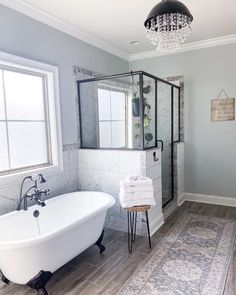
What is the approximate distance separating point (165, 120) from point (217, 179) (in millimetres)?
1331

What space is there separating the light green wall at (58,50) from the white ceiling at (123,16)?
0.20 m

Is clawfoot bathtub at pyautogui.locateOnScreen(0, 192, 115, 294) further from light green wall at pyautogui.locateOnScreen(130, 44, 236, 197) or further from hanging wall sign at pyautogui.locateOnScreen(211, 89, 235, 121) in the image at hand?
hanging wall sign at pyautogui.locateOnScreen(211, 89, 235, 121)

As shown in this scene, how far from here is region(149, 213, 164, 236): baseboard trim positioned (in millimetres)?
3088

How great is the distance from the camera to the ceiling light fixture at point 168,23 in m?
1.80

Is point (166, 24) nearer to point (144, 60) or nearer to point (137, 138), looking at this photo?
point (137, 138)

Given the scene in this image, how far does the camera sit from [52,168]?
3.04 m

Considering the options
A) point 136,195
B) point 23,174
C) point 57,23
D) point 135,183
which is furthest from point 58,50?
point 136,195

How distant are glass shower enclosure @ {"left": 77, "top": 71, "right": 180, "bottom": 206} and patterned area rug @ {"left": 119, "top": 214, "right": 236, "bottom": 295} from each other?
2.56 feet

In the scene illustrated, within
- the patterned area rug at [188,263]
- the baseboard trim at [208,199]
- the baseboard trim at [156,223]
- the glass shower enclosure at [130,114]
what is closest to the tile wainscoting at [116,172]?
the baseboard trim at [156,223]

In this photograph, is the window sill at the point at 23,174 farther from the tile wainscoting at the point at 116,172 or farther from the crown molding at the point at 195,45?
the crown molding at the point at 195,45

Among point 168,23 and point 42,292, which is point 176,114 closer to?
point 168,23

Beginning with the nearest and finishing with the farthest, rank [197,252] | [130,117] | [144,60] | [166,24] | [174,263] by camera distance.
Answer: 1. [166,24]
2. [174,263]
3. [197,252]
4. [130,117]
5. [144,60]

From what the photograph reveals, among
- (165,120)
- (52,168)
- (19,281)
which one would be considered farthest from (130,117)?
(19,281)

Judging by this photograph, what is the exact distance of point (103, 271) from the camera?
2.35m
